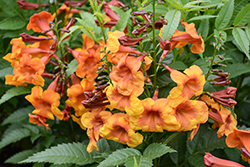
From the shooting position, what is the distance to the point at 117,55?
111 centimetres

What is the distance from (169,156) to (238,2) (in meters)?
1.06

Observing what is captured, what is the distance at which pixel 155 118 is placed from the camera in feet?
3.17

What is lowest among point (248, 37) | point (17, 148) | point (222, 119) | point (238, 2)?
point (17, 148)

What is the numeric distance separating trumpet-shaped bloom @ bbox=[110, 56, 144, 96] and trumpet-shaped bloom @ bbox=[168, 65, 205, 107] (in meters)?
0.14

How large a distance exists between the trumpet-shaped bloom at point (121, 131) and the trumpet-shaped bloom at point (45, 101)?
38 centimetres

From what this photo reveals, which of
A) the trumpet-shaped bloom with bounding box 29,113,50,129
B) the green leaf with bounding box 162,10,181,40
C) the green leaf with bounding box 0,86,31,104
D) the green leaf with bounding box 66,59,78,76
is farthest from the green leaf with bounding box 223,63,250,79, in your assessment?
the green leaf with bounding box 0,86,31,104

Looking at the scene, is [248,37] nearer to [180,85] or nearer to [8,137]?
[180,85]

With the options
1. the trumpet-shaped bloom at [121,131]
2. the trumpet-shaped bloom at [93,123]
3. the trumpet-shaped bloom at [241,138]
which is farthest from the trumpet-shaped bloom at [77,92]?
the trumpet-shaped bloom at [241,138]

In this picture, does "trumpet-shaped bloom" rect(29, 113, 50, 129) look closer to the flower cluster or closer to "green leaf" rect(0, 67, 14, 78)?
the flower cluster

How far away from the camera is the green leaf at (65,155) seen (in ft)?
3.60

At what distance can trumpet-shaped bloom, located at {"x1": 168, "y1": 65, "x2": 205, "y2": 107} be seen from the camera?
2.90 ft

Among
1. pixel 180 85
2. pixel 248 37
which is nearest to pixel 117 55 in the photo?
pixel 180 85

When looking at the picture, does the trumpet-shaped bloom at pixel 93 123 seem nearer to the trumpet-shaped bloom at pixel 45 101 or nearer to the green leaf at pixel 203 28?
the trumpet-shaped bloom at pixel 45 101

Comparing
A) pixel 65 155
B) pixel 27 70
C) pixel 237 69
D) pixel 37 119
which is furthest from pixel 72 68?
pixel 237 69
